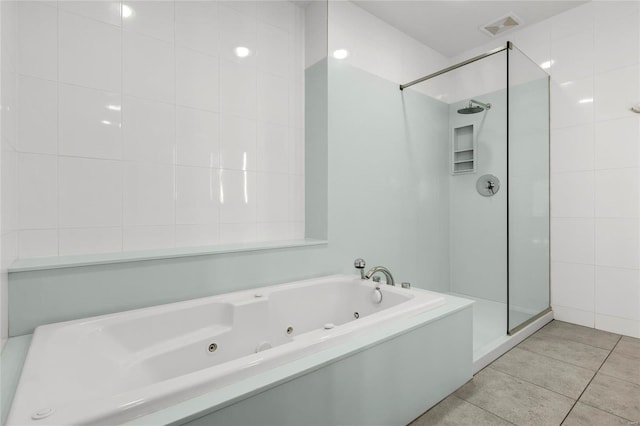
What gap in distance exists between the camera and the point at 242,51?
209cm

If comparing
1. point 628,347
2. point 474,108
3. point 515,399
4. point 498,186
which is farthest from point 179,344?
point 474,108

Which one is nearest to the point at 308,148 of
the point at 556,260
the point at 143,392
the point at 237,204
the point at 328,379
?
the point at 237,204

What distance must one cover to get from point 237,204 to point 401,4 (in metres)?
1.98

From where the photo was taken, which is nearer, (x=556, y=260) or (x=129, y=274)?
(x=129, y=274)

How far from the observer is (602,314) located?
7.72 feet

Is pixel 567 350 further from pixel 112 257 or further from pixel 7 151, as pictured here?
pixel 7 151

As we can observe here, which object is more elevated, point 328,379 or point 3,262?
point 3,262

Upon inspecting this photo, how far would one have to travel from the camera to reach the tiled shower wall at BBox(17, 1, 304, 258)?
1.45 meters

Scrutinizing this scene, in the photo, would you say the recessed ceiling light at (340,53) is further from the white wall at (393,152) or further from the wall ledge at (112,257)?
the wall ledge at (112,257)

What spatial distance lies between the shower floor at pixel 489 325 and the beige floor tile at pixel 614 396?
1.51 ft

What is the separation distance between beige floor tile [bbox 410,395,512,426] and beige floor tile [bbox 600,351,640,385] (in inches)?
35.7

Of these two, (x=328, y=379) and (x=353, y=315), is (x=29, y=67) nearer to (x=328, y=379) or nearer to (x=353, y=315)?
→ (x=328, y=379)

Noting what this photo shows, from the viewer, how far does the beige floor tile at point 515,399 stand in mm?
1374

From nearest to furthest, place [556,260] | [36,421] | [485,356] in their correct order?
[36,421], [485,356], [556,260]
